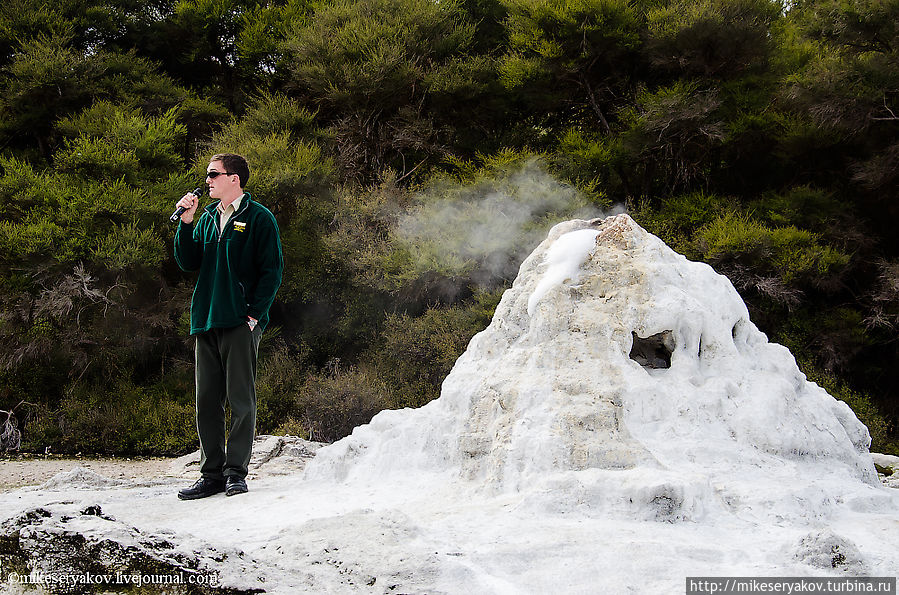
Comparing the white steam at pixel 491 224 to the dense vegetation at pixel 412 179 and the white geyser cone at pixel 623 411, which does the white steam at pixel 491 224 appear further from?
the white geyser cone at pixel 623 411

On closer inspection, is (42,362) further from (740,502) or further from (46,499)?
(740,502)

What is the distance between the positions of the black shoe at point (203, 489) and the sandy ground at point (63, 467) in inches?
64.8

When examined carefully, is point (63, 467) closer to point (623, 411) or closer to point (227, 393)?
point (227, 393)

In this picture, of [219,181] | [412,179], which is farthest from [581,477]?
[412,179]

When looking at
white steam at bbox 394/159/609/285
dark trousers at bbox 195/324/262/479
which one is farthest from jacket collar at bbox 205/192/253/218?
white steam at bbox 394/159/609/285

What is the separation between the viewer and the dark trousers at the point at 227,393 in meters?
3.39

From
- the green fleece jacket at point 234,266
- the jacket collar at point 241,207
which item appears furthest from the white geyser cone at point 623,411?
the jacket collar at point 241,207

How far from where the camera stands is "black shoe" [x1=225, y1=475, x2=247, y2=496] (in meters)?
3.38

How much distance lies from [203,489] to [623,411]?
6.35 feet

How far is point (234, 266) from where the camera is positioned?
134 inches

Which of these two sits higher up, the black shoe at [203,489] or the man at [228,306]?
the man at [228,306]

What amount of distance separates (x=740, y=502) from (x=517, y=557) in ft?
3.35

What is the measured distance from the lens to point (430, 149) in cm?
1067

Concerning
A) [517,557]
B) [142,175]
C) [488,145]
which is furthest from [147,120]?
[517,557]
